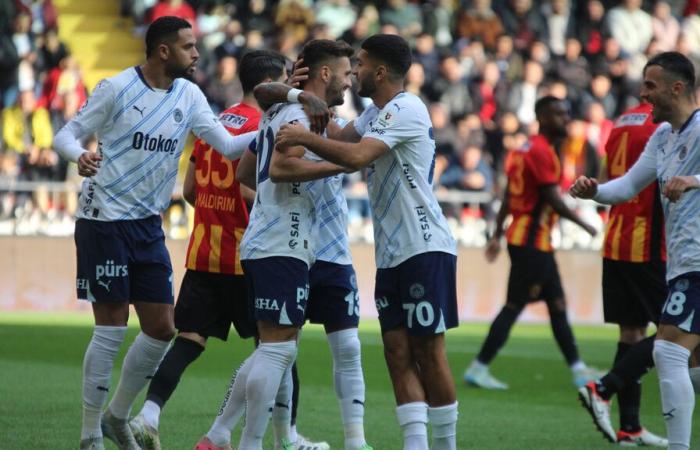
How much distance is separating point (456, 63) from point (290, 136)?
16.1 metres

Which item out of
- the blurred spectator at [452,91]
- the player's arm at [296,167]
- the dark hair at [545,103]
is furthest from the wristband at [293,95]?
the blurred spectator at [452,91]

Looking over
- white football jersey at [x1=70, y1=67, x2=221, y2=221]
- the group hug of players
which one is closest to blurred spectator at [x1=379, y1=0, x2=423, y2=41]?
the group hug of players

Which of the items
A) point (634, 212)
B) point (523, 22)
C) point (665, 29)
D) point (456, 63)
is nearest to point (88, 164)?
point (634, 212)

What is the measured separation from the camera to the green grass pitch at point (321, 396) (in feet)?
28.3

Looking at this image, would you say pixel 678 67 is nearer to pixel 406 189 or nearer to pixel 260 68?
pixel 406 189

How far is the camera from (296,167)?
21.5 feet

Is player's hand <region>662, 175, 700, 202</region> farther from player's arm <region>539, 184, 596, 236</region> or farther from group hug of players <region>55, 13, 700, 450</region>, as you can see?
player's arm <region>539, 184, 596, 236</region>

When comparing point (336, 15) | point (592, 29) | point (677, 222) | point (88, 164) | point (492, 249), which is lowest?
point (492, 249)

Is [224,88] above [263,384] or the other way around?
above

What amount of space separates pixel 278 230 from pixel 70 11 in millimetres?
19434

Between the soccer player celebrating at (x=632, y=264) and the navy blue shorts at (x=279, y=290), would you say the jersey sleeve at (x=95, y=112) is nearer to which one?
the navy blue shorts at (x=279, y=290)

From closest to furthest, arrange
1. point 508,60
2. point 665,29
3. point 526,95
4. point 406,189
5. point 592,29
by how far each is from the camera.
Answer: point 406,189 → point 526,95 → point 508,60 → point 592,29 → point 665,29

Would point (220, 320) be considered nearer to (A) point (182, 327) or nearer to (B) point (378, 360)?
(A) point (182, 327)

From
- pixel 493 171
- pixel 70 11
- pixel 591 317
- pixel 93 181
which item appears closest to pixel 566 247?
pixel 591 317
